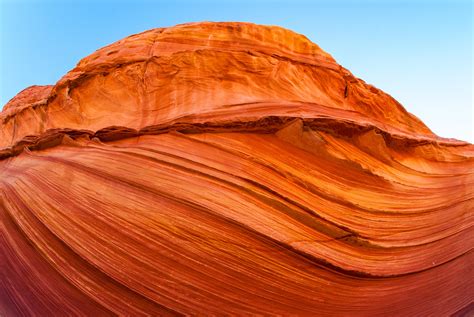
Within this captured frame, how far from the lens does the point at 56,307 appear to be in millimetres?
4434

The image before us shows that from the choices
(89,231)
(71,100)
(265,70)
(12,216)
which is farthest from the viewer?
(71,100)

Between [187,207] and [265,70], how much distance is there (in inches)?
109

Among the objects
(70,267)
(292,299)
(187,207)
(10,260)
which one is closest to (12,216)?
(10,260)

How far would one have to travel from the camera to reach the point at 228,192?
14.9 feet

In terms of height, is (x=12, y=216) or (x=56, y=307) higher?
(x=12, y=216)

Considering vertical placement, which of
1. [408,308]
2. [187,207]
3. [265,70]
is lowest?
[408,308]

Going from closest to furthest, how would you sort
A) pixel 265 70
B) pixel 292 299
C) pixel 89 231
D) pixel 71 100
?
pixel 292 299 → pixel 89 231 → pixel 265 70 → pixel 71 100

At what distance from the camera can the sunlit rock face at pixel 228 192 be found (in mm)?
4262

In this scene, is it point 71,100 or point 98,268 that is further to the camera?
point 71,100

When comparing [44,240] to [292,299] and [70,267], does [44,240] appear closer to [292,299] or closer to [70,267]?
[70,267]

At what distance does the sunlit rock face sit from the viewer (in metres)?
4.26

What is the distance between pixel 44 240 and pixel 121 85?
2.85m

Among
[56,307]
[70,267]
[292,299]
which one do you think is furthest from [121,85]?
[292,299]

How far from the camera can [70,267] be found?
4.47m
